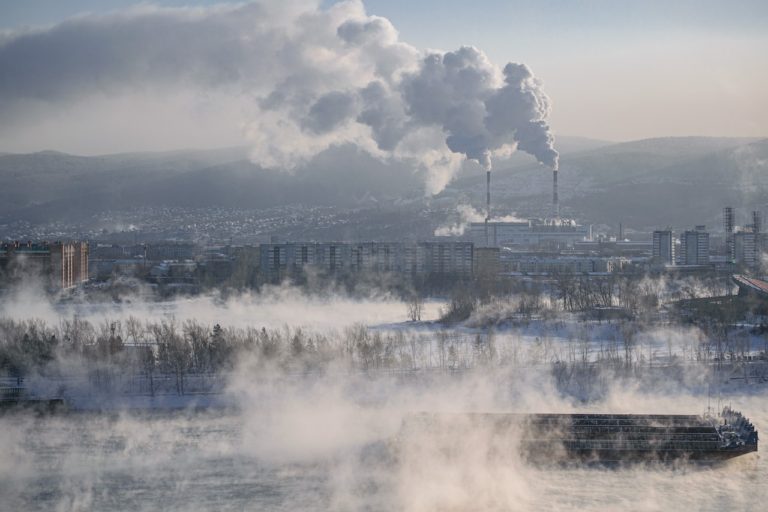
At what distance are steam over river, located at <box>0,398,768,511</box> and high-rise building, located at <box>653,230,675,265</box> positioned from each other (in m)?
18.4

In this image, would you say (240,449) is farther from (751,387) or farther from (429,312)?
(429,312)

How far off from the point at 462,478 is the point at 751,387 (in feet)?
14.8

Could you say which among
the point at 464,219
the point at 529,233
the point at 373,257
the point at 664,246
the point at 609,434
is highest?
the point at 464,219

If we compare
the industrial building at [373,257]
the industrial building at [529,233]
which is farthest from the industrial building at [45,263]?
the industrial building at [529,233]

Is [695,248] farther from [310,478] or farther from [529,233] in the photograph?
[310,478]

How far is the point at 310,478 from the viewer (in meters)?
7.19

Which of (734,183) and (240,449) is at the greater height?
(734,183)

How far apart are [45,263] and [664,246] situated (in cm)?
1607

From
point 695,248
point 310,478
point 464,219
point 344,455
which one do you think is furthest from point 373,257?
point 310,478

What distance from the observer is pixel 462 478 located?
699cm

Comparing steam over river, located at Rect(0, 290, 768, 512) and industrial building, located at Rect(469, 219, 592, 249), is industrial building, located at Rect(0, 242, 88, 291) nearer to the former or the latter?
steam over river, located at Rect(0, 290, 768, 512)

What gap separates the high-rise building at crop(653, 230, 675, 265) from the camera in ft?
87.1

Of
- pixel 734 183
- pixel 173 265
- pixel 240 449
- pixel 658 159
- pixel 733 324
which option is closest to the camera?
pixel 240 449

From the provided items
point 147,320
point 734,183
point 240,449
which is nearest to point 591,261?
point 147,320
